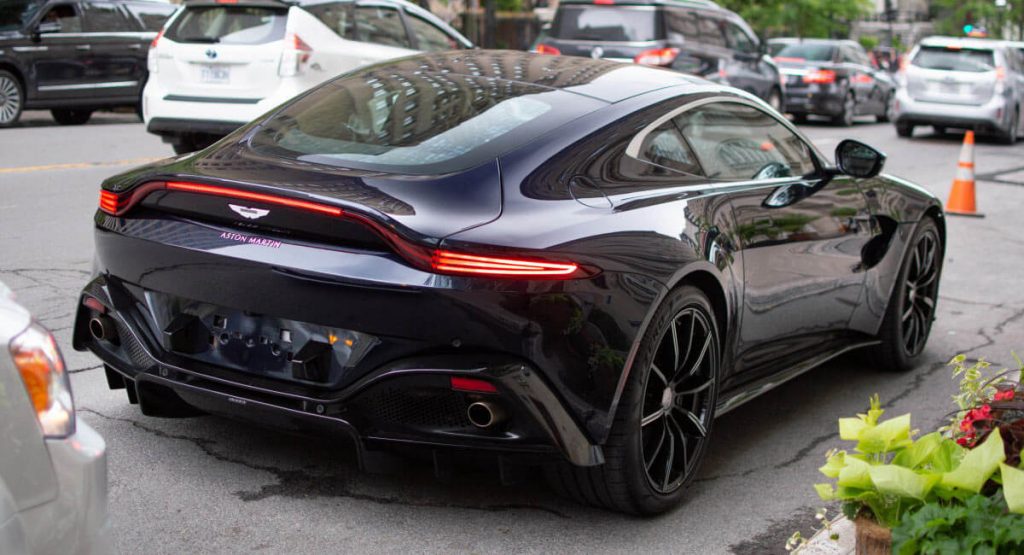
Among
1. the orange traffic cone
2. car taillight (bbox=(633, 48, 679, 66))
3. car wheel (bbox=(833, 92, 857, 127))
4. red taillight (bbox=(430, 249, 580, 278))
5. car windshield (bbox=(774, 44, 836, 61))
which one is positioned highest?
red taillight (bbox=(430, 249, 580, 278))

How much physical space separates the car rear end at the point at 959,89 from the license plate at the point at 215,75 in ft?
43.1

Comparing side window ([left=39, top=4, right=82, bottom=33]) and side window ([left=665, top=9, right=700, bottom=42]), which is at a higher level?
side window ([left=39, top=4, right=82, bottom=33])

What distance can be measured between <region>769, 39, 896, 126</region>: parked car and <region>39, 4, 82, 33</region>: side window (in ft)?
41.5

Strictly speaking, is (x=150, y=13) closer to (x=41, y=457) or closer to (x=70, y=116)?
(x=70, y=116)

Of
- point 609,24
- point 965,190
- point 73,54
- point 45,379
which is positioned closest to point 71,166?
point 73,54

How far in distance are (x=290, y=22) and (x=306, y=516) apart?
8117 mm

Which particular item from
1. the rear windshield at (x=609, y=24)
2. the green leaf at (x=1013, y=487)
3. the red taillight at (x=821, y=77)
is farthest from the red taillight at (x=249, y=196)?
the red taillight at (x=821, y=77)

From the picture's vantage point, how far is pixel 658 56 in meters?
17.1

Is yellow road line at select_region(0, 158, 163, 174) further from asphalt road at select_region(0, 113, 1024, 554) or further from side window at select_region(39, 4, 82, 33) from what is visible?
side window at select_region(39, 4, 82, 33)

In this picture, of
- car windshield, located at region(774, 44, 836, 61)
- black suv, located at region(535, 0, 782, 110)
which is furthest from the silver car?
car windshield, located at region(774, 44, 836, 61)

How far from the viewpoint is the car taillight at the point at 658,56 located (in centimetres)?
1698

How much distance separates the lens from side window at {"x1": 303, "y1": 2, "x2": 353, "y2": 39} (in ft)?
38.8

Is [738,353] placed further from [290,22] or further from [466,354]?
[290,22]

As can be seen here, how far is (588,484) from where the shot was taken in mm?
4023
